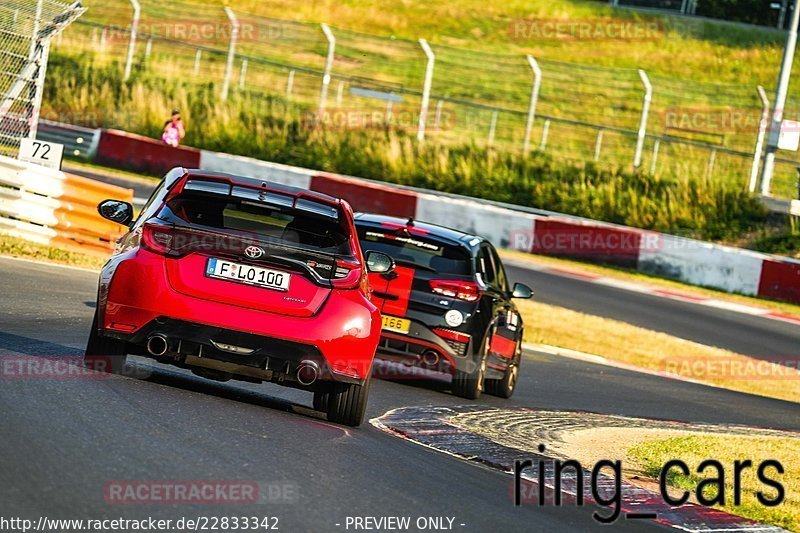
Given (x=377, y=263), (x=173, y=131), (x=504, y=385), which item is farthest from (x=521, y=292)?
(x=173, y=131)

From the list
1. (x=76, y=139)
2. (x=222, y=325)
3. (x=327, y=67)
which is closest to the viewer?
(x=222, y=325)

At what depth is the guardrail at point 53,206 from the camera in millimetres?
17281

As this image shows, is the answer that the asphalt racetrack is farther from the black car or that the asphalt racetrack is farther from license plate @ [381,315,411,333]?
license plate @ [381,315,411,333]

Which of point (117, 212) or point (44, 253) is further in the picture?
point (44, 253)

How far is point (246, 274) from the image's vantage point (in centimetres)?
842

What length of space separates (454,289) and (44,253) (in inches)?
293

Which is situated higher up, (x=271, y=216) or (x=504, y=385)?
(x=271, y=216)

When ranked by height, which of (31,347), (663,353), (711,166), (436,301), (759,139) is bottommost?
(663,353)

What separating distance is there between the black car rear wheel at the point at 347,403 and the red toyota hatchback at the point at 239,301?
0.05 meters

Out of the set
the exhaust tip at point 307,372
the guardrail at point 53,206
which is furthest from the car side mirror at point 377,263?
the guardrail at point 53,206

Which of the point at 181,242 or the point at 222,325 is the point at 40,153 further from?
the point at 222,325

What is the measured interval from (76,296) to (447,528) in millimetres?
8866

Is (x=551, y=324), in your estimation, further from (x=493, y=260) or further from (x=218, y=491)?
(x=218, y=491)

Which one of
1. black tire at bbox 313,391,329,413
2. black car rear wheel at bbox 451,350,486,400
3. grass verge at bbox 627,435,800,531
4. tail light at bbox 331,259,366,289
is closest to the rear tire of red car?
black tire at bbox 313,391,329,413
